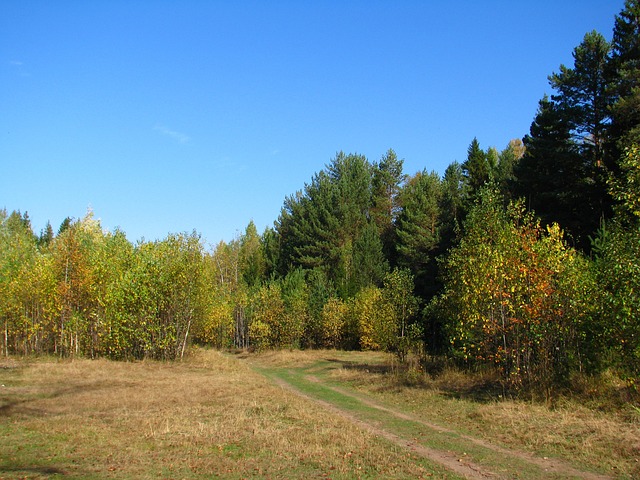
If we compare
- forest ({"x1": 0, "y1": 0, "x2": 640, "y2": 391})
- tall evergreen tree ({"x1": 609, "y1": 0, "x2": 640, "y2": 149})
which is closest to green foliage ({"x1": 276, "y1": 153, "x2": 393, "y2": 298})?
forest ({"x1": 0, "y1": 0, "x2": 640, "y2": 391})

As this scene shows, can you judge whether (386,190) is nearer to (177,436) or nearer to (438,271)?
(438,271)

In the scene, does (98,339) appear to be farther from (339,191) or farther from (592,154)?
(339,191)

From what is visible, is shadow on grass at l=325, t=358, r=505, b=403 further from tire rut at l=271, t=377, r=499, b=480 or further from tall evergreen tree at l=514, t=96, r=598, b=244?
tall evergreen tree at l=514, t=96, r=598, b=244

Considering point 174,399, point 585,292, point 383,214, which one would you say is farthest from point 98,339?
point 383,214

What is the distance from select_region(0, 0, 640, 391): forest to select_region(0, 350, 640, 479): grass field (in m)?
2.66

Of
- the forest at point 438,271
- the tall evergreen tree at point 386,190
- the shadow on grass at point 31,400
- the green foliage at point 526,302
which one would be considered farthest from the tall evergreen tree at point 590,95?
the tall evergreen tree at point 386,190

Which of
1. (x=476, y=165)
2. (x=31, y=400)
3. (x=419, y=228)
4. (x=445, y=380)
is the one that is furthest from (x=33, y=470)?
(x=476, y=165)

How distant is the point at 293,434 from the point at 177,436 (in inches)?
105

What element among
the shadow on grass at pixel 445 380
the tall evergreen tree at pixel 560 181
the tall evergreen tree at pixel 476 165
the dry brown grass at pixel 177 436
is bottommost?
the shadow on grass at pixel 445 380

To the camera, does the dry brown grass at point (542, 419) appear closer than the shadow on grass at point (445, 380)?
Yes

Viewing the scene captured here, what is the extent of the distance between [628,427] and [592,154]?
19.9 meters

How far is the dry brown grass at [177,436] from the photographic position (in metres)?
8.73

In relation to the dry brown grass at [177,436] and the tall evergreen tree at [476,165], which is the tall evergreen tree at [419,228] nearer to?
the tall evergreen tree at [476,165]

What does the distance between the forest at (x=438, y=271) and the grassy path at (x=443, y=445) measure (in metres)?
4.16
